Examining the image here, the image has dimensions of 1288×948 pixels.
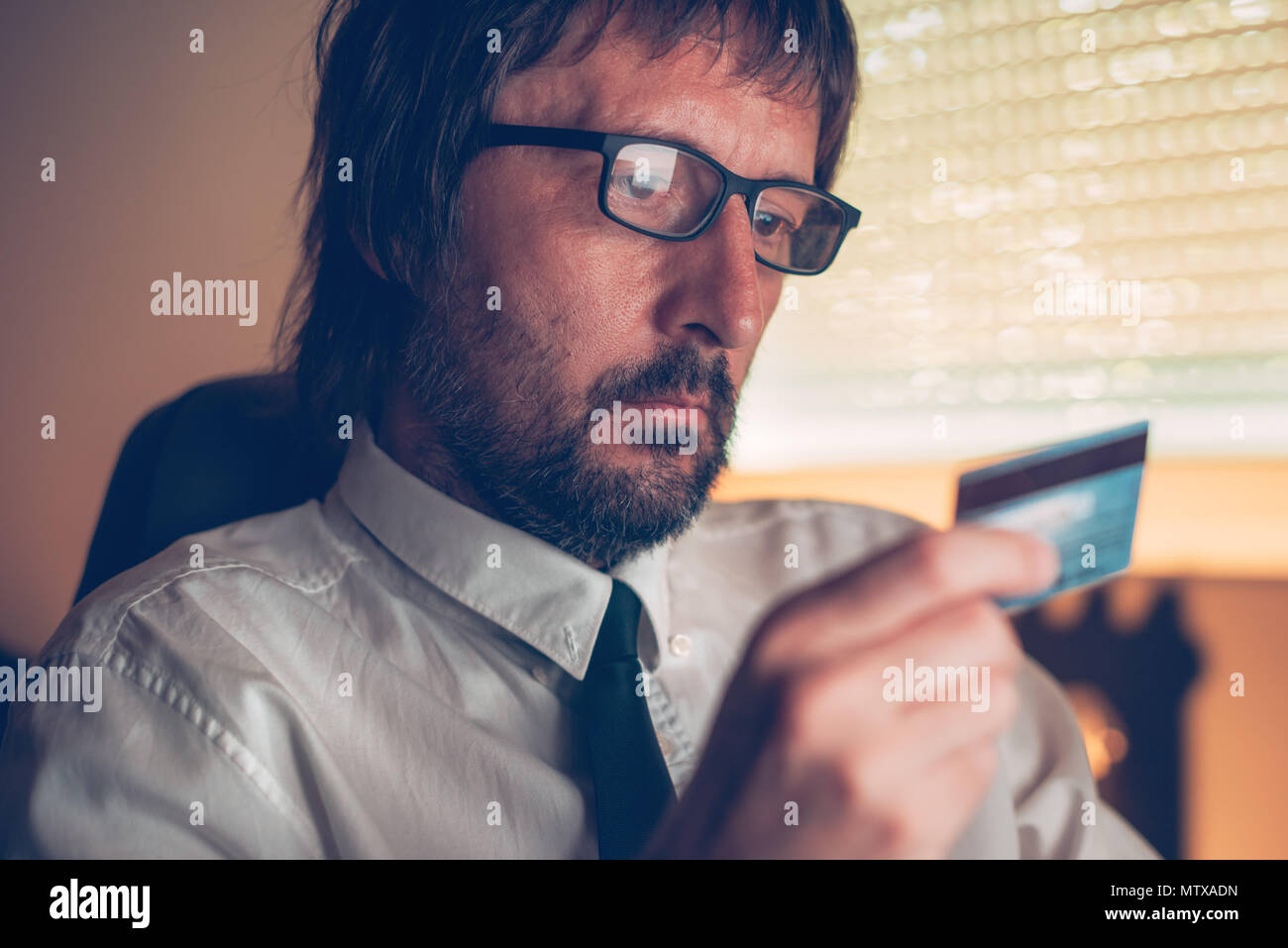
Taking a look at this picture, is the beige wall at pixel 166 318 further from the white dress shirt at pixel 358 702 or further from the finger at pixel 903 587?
the finger at pixel 903 587

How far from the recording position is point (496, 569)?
735 mm

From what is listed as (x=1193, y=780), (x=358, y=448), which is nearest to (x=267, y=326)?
(x=358, y=448)

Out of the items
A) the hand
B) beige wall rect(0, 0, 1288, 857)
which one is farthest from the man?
beige wall rect(0, 0, 1288, 857)

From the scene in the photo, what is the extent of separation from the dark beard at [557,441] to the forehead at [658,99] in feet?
0.61

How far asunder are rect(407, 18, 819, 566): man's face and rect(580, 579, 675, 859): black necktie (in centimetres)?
12

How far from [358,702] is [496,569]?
0.50ft

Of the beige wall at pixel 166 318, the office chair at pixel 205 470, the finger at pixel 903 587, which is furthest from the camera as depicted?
the beige wall at pixel 166 318

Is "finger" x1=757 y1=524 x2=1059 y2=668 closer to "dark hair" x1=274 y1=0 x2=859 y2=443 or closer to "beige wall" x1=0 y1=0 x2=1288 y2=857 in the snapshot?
"dark hair" x1=274 y1=0 x2=859 y2=443

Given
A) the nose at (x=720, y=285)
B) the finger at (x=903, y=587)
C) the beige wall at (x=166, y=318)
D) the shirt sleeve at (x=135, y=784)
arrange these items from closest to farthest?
the finger at (x=903, y=587) < the shirt sleeve at (x=135, y=784) < the nose at (x=720, y=285) < the beige wall at (x=166, y=318)

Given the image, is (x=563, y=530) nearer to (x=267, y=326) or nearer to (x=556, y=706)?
(x=556, y=706)

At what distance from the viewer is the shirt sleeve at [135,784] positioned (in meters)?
0.56

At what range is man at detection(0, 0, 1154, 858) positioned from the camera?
44 centimetres

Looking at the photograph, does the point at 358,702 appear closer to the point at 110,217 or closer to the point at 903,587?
the point at 903,587

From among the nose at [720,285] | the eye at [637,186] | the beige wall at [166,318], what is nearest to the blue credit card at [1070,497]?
the nose at [720,285]
